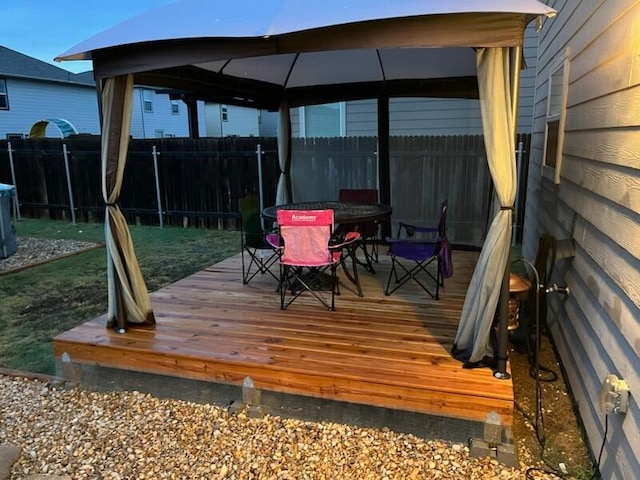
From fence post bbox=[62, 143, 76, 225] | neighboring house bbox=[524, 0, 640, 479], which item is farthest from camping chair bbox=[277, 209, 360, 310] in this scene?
fence post bbox=[62, 143, 76, 225]

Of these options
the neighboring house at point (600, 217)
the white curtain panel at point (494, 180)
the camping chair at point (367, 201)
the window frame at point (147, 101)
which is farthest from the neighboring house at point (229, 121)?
the white curtain panel at point (494, 180)

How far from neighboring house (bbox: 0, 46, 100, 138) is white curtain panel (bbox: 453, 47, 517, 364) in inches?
615

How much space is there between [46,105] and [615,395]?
19.7 m

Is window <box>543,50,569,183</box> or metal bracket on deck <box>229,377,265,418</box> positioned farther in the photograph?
window <box>543,50,569,183</box>

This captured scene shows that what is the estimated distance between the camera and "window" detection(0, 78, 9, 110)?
1539 centimetres

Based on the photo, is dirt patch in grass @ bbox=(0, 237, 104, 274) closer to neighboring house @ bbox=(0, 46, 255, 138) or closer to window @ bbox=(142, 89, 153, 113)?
neighboring house @ bbox=(0, 46, 255, 138)

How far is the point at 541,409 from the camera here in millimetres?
2721

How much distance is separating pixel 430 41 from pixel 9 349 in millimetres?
3812

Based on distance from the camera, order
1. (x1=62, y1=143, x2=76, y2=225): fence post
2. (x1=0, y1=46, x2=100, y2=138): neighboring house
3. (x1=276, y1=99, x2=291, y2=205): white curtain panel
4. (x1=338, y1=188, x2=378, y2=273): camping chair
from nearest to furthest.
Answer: (x1=338, y1=188, x2=378, y2=273): camping chair
(x1=276, y1=99, x2=291, y2=205): white curtain panel
(x1=62, y1=143, x2=76, y2=225): fence post
(x1=0, y1=46, x2=100, y2=138): neighboring house

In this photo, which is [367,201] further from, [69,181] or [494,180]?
[69,181]

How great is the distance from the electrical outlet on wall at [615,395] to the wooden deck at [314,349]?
1.41 feet

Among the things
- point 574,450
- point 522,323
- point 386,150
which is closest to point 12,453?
point 574,450

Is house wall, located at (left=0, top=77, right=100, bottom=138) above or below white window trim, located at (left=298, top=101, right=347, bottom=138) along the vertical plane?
above

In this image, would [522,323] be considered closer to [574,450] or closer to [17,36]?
[574,450]
